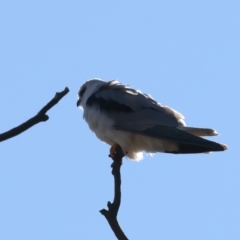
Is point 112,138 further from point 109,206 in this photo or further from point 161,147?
point 109,206

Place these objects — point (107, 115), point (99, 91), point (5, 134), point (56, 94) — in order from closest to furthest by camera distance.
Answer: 1. point (5, 134)
2. point (56, 94)
3. point (107, 115)
4. point (99, 91)

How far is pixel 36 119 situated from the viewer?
267 cm

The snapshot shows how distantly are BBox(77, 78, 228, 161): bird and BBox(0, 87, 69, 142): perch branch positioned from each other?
314 centimetres

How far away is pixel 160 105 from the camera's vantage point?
6.59 m

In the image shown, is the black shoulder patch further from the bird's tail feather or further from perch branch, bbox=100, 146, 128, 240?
perch branch, bbox=100, 146, 128, 240

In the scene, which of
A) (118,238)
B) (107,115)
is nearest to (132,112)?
(107,115)

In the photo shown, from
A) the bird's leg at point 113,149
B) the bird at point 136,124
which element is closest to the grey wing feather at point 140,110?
the bird at point 136,124

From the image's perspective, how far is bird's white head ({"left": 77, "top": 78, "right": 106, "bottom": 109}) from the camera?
7099mm

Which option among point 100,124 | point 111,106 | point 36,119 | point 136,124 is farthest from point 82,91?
point 36,119

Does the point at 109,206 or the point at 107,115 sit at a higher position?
the point at 107,115

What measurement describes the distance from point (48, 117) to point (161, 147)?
358cm

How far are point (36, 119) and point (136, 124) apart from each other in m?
3.64

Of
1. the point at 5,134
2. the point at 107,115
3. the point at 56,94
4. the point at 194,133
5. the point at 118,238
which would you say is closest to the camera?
the point at 5,134

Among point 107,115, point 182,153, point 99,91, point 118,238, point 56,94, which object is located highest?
point 99,91
